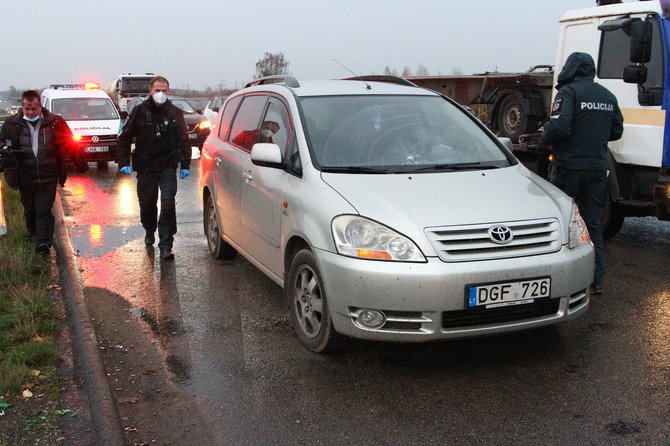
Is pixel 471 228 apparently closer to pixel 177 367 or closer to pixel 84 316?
pixel 177 367

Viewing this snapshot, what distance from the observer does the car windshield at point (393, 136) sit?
194 inches

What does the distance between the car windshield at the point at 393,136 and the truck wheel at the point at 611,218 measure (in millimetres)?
2708

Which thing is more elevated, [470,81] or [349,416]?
[470,81]

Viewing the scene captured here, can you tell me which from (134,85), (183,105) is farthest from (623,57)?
(134,85)

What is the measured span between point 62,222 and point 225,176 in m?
3.19

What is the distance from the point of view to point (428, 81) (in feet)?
37.7

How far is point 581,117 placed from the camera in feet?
18.7

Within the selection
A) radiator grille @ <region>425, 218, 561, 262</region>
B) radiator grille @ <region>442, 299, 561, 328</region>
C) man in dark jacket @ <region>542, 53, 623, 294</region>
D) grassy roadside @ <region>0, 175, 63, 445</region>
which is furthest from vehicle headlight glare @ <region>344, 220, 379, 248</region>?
man in dark jacket @ <region>542, 53, 623, 294</region>

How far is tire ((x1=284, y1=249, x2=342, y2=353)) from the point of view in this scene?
4418 millimetres

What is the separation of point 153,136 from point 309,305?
11.2 ft

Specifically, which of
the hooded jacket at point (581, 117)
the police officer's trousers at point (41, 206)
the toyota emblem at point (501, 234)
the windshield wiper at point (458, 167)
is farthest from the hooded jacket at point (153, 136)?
the toyota emblem at point (501, 234)

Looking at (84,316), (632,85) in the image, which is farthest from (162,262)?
(632,85)

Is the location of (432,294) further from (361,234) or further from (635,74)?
(635,74)

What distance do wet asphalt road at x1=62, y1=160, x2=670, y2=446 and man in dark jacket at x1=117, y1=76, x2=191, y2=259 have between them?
99 cm
